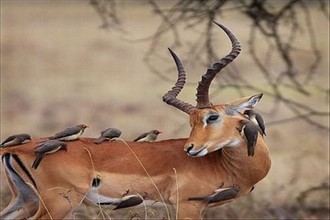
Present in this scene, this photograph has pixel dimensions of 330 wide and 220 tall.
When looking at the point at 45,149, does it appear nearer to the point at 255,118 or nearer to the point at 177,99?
the point at 177,99

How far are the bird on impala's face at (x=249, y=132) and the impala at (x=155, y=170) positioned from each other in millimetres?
28

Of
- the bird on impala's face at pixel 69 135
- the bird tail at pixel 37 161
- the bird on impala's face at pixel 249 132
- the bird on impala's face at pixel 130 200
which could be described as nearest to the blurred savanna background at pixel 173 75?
the bird on impala's face at pixel 69 135

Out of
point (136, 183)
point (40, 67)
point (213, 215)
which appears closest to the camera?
point (136, 183)

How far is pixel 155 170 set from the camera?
635 centimetres

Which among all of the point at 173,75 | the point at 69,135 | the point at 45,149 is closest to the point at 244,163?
the point at 69,135

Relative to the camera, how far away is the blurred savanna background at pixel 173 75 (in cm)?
1029

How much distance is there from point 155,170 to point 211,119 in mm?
457

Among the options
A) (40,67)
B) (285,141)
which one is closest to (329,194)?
(285,141)

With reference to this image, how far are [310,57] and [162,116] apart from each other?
4.36m

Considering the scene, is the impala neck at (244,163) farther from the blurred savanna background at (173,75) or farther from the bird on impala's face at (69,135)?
the blurred savanna background at (173,75)

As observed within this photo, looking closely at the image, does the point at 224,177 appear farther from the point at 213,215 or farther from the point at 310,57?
the point at 310,57

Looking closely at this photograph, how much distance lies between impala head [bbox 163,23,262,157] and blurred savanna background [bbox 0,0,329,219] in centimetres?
260

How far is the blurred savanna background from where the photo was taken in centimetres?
1029

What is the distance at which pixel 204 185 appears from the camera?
20.7 feet
